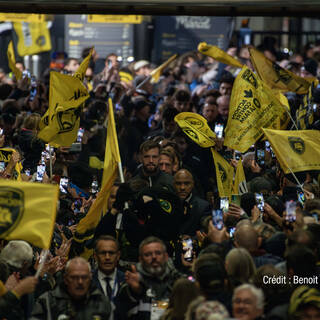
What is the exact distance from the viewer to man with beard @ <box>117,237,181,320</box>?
10.4 metres

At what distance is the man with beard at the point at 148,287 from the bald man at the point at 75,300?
10.4 inches

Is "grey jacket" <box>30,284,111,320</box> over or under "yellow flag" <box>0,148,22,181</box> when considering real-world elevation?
over

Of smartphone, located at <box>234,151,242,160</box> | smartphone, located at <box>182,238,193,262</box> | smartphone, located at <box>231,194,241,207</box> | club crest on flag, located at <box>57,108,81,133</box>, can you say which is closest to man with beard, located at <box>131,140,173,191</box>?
club crest on flag, located at <box>57,108,81,133</box>

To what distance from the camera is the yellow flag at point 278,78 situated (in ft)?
55.2

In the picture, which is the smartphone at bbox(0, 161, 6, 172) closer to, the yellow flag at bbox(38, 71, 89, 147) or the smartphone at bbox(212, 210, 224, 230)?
the yellow flag at bbox(38, 71, 89, 147)

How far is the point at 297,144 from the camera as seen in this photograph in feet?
42.5

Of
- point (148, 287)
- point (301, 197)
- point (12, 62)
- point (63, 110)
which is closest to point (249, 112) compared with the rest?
point (301, 197)

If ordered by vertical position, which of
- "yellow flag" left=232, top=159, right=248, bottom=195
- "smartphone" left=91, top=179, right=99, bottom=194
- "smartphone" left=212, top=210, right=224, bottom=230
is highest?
"smartphone" left=212, top=210, right=224, bottom=230

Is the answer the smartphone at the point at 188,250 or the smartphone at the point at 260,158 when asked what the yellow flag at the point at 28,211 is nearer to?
the smartphone at the point at 188,250

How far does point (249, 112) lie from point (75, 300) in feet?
16.6

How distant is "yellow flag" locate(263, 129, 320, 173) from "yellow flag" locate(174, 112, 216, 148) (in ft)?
5.23

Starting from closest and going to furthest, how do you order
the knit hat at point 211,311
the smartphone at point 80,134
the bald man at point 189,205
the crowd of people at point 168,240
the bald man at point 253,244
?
the knit hat at point 211,311 < the crowd of people at point 168,240 < the bald man at point 253,244 < the bald man at point 189,205 < the smartphone at point 80,134

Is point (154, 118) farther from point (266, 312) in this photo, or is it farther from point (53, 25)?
point (53, 25)

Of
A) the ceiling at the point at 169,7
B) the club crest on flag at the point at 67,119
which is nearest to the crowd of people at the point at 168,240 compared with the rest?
the club crest on flag at the point at 67,119
